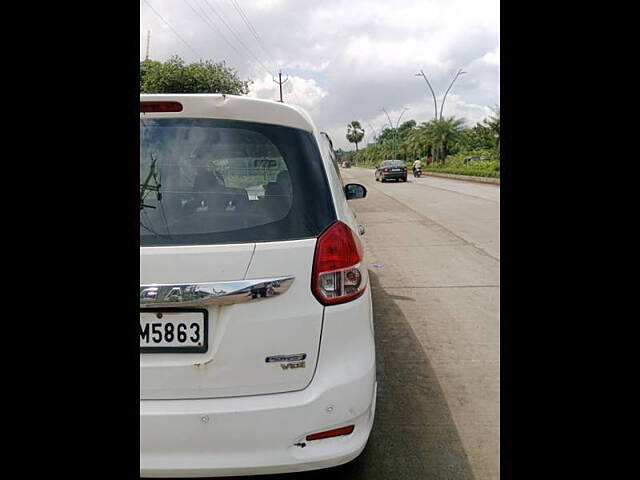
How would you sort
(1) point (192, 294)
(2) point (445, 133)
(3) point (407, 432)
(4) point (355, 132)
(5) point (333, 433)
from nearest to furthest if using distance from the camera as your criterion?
(1) point (192, 294) < (5) point (333, 433) < (3) point (407, 432) < (2) point (445, 133) < (4) point (355, 132)

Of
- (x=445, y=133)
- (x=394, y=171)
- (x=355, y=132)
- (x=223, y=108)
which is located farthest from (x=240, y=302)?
(x=355, y=132)

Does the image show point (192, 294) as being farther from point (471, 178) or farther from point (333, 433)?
point (471, 178)

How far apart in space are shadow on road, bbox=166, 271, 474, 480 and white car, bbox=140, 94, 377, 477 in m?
0.53

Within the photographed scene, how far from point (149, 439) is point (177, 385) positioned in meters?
0.21

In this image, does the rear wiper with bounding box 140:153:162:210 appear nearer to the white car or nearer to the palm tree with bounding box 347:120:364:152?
the white car

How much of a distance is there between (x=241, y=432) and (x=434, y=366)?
6.68ft

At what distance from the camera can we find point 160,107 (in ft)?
5.50

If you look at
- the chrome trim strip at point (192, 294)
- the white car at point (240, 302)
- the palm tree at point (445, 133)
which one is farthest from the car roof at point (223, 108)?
the palm tree at point (445, 133)

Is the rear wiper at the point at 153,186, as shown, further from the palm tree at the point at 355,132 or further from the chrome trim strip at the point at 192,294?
the palm tree at the point at 355,132

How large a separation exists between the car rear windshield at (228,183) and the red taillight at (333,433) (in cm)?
71

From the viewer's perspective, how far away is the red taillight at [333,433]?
1.64m

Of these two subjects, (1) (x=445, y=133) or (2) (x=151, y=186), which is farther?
(1) (x=445, y=133)

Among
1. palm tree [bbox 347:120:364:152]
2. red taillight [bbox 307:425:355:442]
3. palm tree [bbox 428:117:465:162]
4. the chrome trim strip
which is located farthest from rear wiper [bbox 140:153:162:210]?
palm tree [bbox 347:120:364:152]
